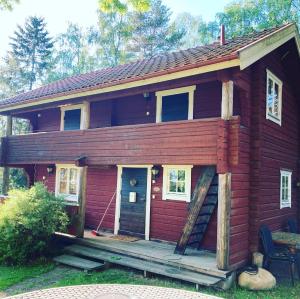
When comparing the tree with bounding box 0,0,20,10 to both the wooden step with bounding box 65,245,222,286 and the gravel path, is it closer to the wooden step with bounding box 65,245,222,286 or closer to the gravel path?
the wooden step with bounding box 65,245,222,286

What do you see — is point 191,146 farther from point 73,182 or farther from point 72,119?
point 72,119

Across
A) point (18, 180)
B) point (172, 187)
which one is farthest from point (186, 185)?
point (18, 180)

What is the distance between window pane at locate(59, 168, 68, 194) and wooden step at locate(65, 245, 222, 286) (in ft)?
12.1

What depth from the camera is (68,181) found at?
12.2 m

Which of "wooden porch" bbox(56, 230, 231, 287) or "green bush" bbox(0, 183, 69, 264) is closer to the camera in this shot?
"wooden porch" bbox(56, 230, 231, 287)

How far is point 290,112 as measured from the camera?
1136cm

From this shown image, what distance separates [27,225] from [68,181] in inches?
165

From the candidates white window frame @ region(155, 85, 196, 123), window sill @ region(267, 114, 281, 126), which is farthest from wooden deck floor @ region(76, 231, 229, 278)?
window sill @ region(267, 114, 281, 126)

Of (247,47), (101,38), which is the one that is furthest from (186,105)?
(101,38)

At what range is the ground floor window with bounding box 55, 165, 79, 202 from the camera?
1195cm

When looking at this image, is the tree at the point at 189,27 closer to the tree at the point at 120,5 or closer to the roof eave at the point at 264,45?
the roof eave at the point at 264,45

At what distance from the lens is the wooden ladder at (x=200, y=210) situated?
7.76m

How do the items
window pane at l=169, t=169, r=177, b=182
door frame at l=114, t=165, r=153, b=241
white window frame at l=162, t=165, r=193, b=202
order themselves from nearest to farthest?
white window frame at l=162, t=165, r=193, b=202 < window pane at l=169, t=169, r=177, b=182 < door frame at l=114, t=165, r=153, b=241

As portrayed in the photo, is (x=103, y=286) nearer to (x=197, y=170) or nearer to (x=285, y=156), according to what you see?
(x=197, y=170)
